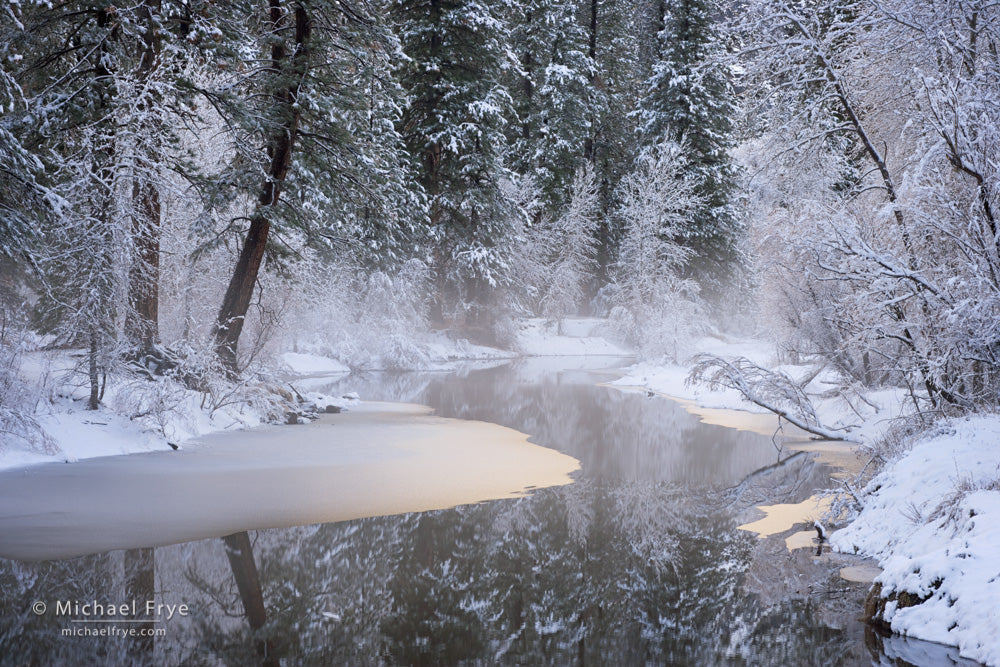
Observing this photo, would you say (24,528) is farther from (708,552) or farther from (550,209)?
(550,209)

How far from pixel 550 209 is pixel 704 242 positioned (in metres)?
7.46

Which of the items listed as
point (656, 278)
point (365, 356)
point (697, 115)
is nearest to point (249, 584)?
point (365, 356)

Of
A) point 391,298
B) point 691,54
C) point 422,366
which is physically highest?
point 691,54

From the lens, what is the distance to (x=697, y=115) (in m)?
35.1

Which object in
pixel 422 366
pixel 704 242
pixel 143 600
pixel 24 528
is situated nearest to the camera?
pixel 143 600

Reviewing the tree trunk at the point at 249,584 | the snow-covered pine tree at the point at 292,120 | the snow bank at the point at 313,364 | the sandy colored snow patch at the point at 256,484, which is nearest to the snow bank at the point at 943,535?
the sandy colored snow patch at the point at 256,484

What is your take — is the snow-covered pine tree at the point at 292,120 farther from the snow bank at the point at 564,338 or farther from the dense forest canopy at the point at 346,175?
the snow bank at the point at 564,338

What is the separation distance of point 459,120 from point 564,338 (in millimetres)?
13845

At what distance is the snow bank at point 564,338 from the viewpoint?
123 ft

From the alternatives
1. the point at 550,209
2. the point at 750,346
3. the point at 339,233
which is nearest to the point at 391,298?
the point at 339,233

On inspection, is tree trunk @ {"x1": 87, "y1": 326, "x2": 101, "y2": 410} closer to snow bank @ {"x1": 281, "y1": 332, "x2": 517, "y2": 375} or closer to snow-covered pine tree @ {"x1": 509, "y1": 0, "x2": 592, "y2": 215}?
snow bank @ {"x1": 281, "y1": 332, "x2": 517, "y2": 375}

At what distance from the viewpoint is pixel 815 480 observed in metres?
9.98

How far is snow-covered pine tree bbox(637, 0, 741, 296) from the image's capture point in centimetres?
3453

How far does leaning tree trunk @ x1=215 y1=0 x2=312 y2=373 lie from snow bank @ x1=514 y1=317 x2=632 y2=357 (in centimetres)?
2351
